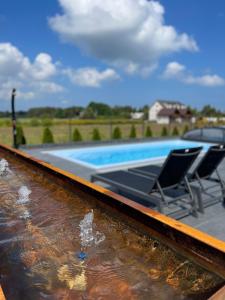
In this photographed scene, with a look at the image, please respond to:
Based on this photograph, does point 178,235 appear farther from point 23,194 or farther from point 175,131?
point 175,131

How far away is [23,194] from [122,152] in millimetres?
7727

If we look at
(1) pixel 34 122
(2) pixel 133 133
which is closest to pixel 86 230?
(2) pixel 133 133

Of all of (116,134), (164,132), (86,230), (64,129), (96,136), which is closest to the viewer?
(86,230)

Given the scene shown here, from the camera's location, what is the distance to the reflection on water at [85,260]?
1.36m

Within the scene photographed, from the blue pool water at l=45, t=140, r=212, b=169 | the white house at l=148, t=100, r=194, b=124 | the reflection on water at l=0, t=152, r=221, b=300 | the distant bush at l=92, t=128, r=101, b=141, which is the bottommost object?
the blue pool water at l=45, t=140, r=212, b=169

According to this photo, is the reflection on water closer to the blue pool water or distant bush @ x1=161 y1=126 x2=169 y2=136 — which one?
the blue pool water

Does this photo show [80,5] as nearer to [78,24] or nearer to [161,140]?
[78,24]

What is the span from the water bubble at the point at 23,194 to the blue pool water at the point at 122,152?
15.5ft

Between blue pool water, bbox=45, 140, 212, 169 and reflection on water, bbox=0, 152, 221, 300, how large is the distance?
565 cm

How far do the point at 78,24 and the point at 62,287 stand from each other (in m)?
11.4

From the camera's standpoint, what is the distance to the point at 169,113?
4438 cm

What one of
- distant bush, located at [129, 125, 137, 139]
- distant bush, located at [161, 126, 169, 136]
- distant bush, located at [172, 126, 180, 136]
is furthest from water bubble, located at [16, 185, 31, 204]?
distant bush, located at [172, 126, 180, 136]

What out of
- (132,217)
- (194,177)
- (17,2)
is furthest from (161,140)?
(132,217)

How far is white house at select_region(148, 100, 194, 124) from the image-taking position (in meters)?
38.1
